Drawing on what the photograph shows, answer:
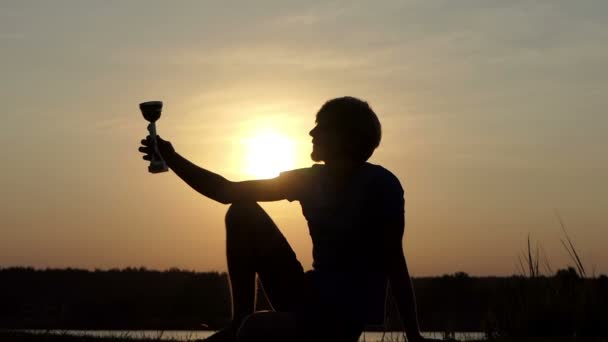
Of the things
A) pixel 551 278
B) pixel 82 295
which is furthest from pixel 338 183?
pixel 82 295

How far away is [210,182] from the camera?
192 inches

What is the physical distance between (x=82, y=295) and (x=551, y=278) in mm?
26180

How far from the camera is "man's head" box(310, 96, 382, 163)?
4.77m

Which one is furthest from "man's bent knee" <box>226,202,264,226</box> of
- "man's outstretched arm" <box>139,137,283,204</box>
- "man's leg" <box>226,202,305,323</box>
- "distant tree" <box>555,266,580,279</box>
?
"distant tree" <box>555,266,580,279</box>

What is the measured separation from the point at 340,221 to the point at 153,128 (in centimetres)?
114

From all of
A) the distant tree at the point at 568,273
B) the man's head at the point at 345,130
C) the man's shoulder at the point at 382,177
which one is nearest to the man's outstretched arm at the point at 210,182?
the man's head at the point at 345,130

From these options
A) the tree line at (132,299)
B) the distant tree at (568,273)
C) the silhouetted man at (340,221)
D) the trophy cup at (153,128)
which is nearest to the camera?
the silhouetted man at (340,221)

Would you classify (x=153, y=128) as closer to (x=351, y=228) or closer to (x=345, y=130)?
(x=345, y=130)

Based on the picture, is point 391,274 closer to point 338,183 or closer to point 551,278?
point 338,183

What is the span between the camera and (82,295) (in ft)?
111

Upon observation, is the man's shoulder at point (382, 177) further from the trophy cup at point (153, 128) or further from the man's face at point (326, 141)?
the trophy cup at point (153, 128)

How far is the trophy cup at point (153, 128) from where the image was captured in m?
4.87

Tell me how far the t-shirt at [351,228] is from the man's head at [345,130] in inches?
4.2

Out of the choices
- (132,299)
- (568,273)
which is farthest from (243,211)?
(132,299)
